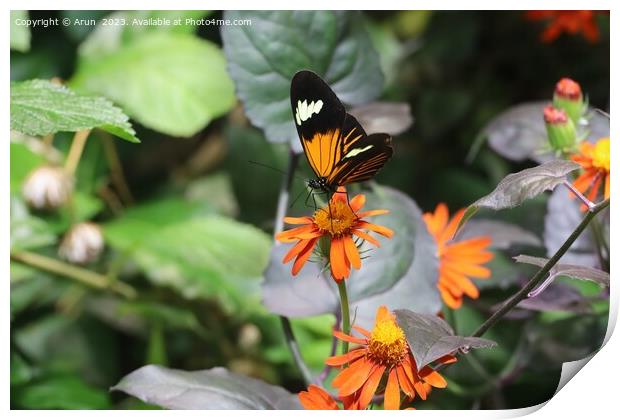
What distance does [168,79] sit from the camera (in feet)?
2.41

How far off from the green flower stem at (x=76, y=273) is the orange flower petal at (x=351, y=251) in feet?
1.32

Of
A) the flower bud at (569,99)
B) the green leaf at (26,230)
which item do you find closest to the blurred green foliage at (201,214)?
the green leaf at (26,230)

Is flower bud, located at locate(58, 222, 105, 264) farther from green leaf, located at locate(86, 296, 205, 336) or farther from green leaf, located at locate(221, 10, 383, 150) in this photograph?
green leaf, located at locate(221, 10, 383, 150)

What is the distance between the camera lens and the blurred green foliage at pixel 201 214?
60 centimetres

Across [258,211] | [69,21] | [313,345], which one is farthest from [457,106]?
[69,21]

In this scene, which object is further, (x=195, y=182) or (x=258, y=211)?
(x=195, y=182)

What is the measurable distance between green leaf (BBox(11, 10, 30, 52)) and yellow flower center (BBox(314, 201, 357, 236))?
29 centimetres

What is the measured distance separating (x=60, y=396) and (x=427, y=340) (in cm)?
33

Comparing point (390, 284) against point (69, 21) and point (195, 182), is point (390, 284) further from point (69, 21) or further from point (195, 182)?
point (195, 182)

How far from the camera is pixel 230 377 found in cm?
48

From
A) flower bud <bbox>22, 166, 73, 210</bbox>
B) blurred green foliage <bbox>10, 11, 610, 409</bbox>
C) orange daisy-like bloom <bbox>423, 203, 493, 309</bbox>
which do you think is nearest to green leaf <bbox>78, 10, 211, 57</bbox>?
blurred green foliage <bbox>10, 11, 610, 409</bbox>

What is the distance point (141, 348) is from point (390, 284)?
0.41m

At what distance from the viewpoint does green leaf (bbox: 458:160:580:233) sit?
39 centimetres

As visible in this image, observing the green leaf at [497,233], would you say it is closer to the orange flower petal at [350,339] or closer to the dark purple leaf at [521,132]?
the dark purple leaf at [521,132]
